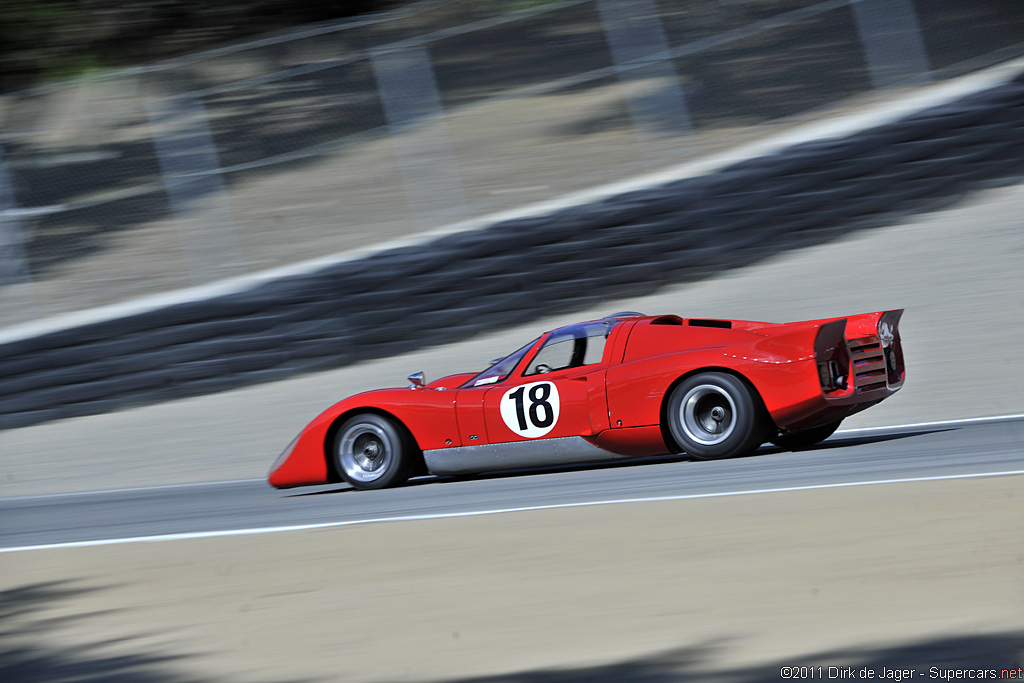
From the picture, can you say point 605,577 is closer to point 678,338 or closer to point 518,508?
point 518,508

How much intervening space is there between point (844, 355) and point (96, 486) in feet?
24.3

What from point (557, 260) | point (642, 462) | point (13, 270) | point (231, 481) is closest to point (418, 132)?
point (557, 260)

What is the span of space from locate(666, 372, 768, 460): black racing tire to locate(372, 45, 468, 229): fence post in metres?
6.36

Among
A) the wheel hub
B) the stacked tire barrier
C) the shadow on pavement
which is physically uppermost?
the stacked tire barrier

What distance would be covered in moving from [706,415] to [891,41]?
817 cm

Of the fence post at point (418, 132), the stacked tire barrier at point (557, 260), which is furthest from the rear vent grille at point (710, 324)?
the fence post at point (418, 132)

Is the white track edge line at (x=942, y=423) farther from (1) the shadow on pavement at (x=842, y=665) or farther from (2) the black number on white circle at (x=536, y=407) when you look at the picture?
(1) the shadow on pavement at (x=842, y=665)

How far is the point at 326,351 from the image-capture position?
12281mm

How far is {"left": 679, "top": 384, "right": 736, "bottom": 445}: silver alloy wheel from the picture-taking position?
7.13m

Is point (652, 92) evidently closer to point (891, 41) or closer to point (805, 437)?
point (891, 41)

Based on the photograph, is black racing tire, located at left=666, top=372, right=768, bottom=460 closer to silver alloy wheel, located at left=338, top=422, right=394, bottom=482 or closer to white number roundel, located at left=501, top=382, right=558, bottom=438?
white number roundel, located at left=501, top=382, right=558, bottom=438

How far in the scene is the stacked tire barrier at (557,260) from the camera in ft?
39.8

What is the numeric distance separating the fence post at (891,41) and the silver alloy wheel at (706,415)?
7764 millimetres

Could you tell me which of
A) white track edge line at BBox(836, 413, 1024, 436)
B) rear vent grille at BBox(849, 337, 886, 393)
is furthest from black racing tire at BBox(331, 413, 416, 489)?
white track edge line at BBox(836, 413, 1024, 436)
